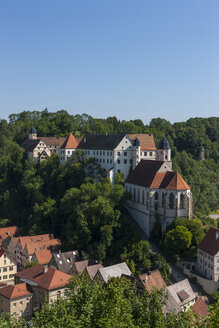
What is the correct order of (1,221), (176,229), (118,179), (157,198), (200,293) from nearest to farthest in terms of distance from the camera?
(200,293), (176,229), (157,198), (118,179), (1,221)

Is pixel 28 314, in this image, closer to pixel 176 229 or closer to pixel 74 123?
pixel 176 229

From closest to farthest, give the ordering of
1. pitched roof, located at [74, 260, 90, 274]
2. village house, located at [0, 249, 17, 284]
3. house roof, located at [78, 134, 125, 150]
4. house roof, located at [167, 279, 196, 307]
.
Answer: house roof, located at [167, 279, 196, 307]
pitched roof, located at [74, 260, 90, 274]
village house, located at [0, 249, 17, 284]
house roof, located at [78, 134, 125, 150]

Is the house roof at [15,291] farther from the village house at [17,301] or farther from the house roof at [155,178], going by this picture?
the house roof at [155,178]

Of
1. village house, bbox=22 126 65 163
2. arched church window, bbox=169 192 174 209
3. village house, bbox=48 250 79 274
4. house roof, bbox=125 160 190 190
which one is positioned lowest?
village house, bbox=48 250 79 274

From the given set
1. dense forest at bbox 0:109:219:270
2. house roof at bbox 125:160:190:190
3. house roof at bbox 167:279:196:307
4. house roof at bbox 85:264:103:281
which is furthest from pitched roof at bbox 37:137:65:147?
house roof at bbox 167:279:196:307

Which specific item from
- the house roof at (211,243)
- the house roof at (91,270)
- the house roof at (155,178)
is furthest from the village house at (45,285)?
the house roof at (155,178)

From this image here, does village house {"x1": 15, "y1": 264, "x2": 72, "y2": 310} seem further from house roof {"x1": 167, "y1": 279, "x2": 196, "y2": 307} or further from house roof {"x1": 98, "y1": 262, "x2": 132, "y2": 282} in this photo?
house roof {"x1": 167, "y1": 279, "x2": 196, "y2": 307}

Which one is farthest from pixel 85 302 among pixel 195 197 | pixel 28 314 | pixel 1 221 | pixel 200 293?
pixel 195 197


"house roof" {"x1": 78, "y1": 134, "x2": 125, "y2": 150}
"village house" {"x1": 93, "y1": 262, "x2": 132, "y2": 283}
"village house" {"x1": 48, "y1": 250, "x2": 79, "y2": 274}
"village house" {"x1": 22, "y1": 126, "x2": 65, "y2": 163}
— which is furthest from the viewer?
"village house" {"x1": 22, "y1": 126, "x2": 65, "y2": 163}
